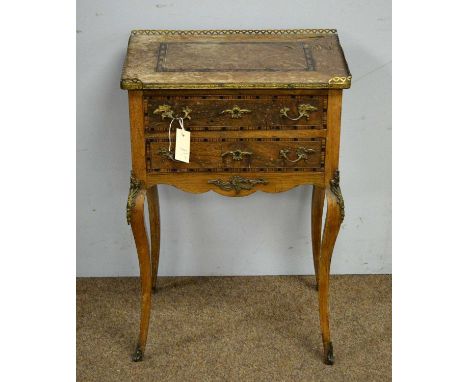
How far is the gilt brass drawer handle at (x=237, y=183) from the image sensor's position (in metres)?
2.71

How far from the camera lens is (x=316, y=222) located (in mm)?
3268

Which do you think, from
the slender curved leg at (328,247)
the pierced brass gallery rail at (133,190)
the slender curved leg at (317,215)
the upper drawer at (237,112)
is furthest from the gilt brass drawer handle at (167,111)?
the slender curved leg at (317,215)

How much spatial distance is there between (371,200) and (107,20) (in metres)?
1.30

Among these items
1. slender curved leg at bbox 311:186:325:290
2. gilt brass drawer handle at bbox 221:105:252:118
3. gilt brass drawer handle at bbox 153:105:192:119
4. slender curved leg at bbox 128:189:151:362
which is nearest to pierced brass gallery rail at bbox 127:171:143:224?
slender curved leg at bbox 128:189:151:362

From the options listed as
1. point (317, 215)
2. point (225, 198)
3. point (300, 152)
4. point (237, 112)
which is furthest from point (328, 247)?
point (225, 198)

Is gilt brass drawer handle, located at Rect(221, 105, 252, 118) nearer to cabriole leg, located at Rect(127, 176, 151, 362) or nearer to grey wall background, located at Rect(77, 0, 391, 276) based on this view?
cabriole leg, located at Rect(127, 176, 151, 362)

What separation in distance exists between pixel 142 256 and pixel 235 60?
2.45 ft

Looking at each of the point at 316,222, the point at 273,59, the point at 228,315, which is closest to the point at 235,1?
the point at 273,59

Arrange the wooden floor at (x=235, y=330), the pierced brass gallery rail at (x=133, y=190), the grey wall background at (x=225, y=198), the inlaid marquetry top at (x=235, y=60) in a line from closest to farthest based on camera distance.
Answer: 1. the inlaid marquetry top at (x=235, y=60)
2. the pierced brass gallery rail at (x=133, y=190)
3. the wooden floor at (x=235, y=330)
4. the grey wall background at (x=225, y=198)

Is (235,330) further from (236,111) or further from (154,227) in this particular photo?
(236,111)

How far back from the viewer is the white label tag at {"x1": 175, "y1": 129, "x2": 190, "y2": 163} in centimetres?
262

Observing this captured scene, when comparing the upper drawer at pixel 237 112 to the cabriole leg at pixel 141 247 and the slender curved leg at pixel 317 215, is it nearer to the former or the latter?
the cabriole leg at pixel 141 247

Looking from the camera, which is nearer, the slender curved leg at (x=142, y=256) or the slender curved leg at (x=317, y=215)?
the slender curved leg at (x=142, y=256)

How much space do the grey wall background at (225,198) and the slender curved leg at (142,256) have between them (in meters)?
0.58
